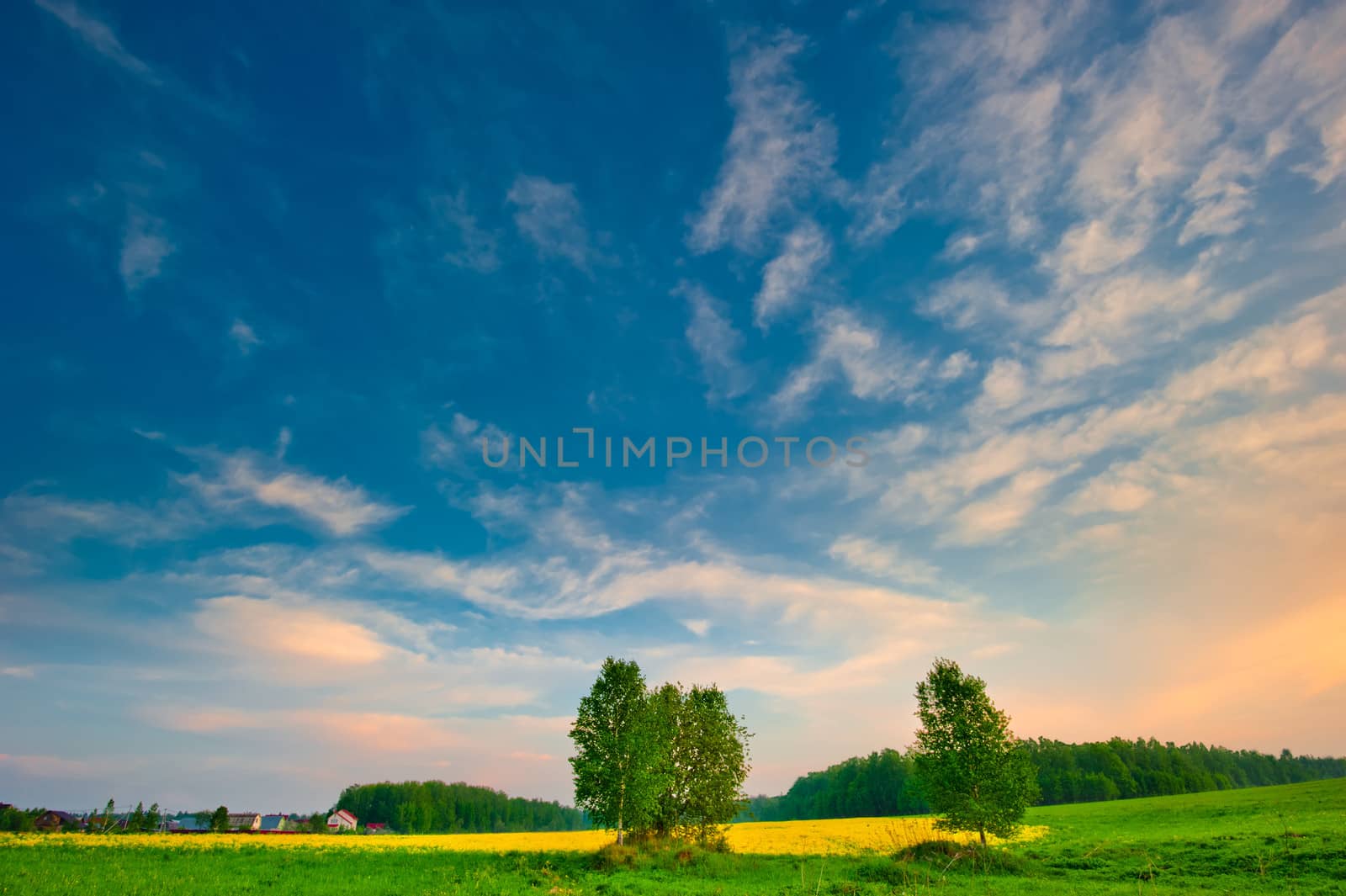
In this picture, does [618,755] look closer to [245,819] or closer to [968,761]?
[968,761]

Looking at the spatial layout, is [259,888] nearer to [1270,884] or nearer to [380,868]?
[380,868]

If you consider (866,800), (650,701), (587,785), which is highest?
(650,701)

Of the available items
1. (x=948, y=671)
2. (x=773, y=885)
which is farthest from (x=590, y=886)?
(x=948, y=671)

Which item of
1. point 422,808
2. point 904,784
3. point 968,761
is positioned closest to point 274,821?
point 422,808

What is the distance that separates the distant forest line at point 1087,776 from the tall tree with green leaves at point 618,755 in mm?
78436

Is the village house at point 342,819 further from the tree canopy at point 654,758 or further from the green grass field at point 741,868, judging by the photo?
the tree canopy at point 654,758

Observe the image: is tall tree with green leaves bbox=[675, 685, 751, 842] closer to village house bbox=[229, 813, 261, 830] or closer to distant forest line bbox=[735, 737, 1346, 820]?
distant forest line bbox=[735, 737, 1346, 820]

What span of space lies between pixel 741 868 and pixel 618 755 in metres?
10.5

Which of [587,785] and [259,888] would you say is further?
[587,785]

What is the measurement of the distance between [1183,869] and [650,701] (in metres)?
30.1

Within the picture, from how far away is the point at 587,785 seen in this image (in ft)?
136

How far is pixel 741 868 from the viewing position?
35.5 m

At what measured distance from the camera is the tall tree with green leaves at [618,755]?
136 feet

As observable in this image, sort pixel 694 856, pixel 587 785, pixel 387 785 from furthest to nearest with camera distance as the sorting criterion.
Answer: pixel 387 785, pixel 587 785, pixel 694 856
